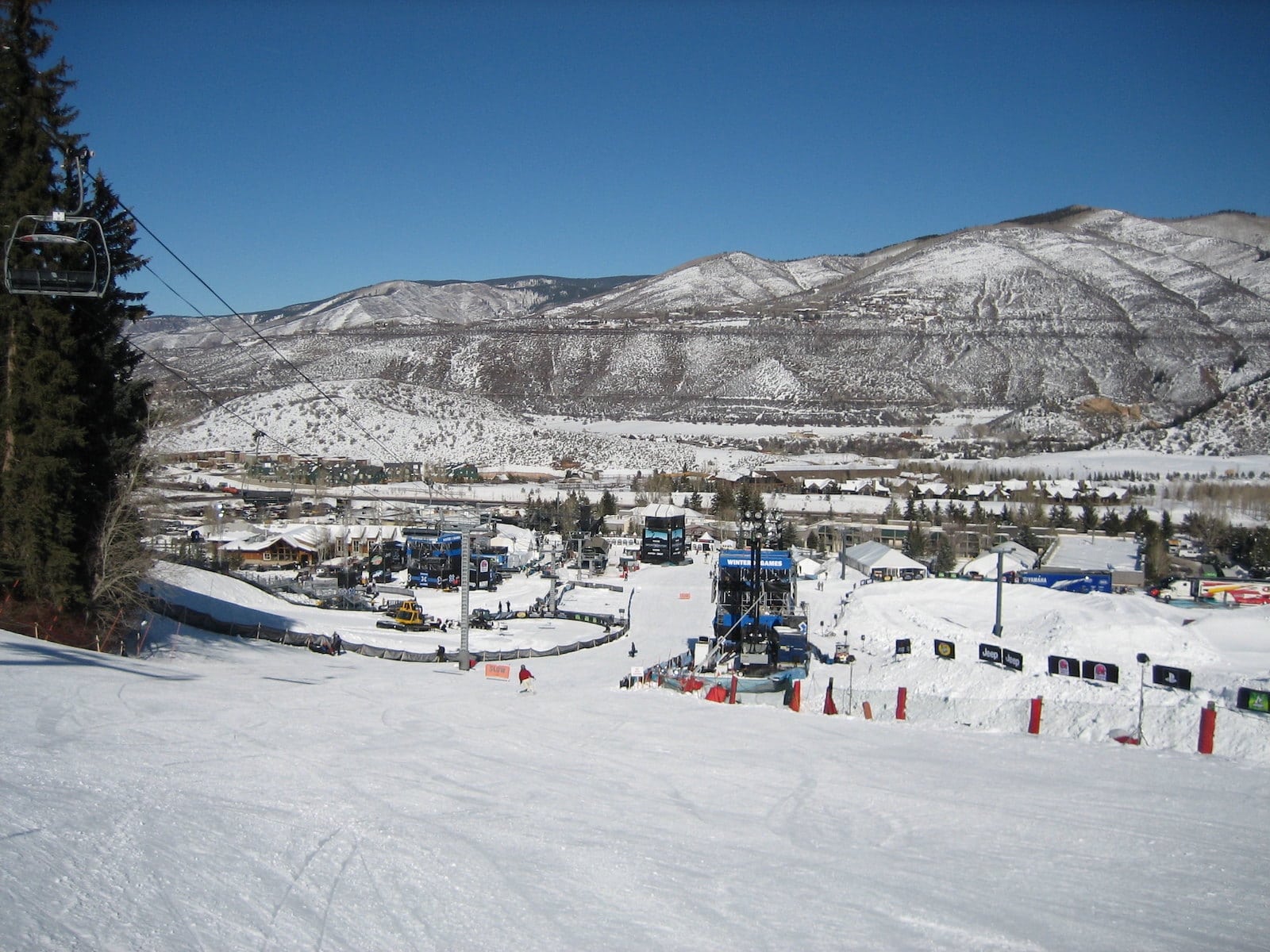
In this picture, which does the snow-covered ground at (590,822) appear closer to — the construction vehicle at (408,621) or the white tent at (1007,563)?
the construction vehicle at (408,621)

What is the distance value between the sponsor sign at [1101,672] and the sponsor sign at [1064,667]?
0.45 feet

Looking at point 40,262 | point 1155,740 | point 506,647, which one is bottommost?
point 506,647

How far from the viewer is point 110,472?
1723 centimetres

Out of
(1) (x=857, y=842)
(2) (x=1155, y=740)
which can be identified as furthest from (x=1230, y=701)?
(1) (x=857, y=842)

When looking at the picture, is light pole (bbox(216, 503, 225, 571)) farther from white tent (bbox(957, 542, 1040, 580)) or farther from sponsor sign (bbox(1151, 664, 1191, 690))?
white tent (bbox(957, 542, 1040, 580))

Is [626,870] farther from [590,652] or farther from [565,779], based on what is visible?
[590,652]

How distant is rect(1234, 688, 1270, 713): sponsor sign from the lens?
13580mm

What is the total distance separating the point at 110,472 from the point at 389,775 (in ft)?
39.6

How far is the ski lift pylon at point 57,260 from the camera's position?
37.8ft

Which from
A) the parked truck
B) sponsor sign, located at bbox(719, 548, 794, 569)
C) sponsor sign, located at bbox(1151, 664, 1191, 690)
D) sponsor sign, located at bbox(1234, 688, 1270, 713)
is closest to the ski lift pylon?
sponsor sign, located at bbox(1234, 688, 1270, 713)

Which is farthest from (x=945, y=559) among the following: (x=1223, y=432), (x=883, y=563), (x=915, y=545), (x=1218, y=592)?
(x=1223, y=432)

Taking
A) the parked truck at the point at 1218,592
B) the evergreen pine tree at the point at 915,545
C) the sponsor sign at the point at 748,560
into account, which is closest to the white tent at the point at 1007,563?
the evergreen pine tree at the point at 915,545

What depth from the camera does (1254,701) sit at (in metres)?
13.8

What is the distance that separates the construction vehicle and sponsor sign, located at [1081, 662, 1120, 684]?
17.9 m
